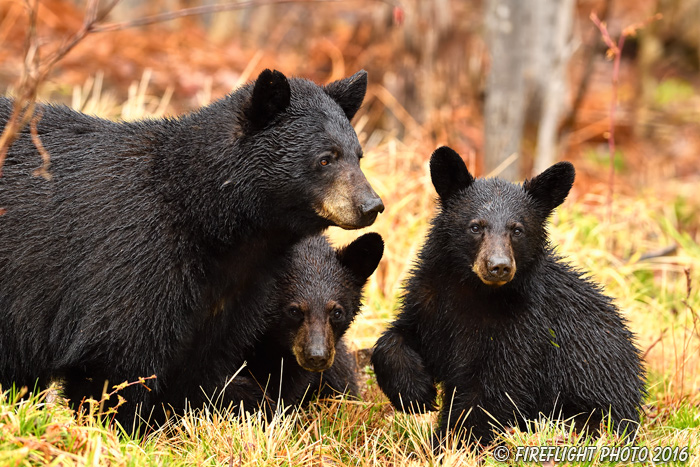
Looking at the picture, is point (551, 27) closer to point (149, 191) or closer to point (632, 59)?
point (149, 191)

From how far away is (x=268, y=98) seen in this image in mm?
3969

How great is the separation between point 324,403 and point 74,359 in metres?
1.69

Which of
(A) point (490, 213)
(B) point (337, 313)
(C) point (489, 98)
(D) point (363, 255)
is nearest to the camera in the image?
(A) point (490, 213)

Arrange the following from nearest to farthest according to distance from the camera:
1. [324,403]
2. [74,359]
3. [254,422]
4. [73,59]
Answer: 1. [74,359]
2. [254,422]
3. [324,403]
4. [73,59]

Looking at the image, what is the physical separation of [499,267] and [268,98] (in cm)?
138

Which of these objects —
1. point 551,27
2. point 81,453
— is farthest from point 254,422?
point 551,27

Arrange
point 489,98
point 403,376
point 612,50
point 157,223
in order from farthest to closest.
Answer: point 489,98, point 612,50, point 403,376, point 157,223

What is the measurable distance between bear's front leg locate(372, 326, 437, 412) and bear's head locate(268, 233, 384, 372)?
293 millimetres

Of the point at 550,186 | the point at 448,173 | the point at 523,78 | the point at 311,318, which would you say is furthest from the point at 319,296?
the point at 523,78

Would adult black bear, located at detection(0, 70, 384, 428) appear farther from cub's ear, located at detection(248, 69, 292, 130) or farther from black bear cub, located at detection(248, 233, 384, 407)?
black bear cub, located at detection(248, 233, 384, 407)

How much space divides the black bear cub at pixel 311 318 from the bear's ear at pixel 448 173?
633mm

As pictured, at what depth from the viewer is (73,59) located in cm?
1279

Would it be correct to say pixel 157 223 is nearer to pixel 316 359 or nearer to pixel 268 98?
pixel 268 98

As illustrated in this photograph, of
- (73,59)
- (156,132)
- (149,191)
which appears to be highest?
(73,59)
